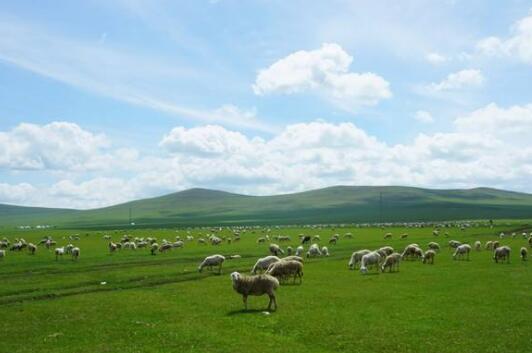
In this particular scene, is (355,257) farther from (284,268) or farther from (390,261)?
(284,268)

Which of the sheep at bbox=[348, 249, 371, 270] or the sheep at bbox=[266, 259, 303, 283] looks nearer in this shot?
the sheep at bbox=[266, 259, 303, 283]

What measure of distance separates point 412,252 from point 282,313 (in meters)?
28.2

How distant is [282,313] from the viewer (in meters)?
22.5

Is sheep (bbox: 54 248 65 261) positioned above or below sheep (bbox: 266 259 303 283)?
below

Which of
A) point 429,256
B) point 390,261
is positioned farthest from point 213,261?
point 429,256

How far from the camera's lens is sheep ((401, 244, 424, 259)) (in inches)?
1838

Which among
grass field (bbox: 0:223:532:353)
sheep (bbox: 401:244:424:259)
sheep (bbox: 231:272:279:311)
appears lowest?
grass field (bbox: 0:223:532:353)

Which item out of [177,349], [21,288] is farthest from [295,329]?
[21,288]

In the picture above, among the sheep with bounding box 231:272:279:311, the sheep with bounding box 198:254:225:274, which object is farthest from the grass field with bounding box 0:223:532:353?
the sheep with bounding box 198:254:225:274

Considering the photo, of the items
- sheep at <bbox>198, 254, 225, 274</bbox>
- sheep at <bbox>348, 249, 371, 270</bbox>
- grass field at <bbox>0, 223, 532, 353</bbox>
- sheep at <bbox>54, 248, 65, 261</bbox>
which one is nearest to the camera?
grass field at <bbox>0, 223, 532, 353</bbox>

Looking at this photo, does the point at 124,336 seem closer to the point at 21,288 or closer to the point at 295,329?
the point at 295,329

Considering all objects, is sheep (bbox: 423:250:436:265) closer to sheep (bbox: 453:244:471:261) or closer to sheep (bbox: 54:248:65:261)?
sheep (bbox: 453:244:471:261)

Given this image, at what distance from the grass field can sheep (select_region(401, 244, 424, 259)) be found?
704 cm

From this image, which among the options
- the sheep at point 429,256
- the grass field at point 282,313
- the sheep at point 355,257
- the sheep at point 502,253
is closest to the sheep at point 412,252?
the sheep at point 429,256
